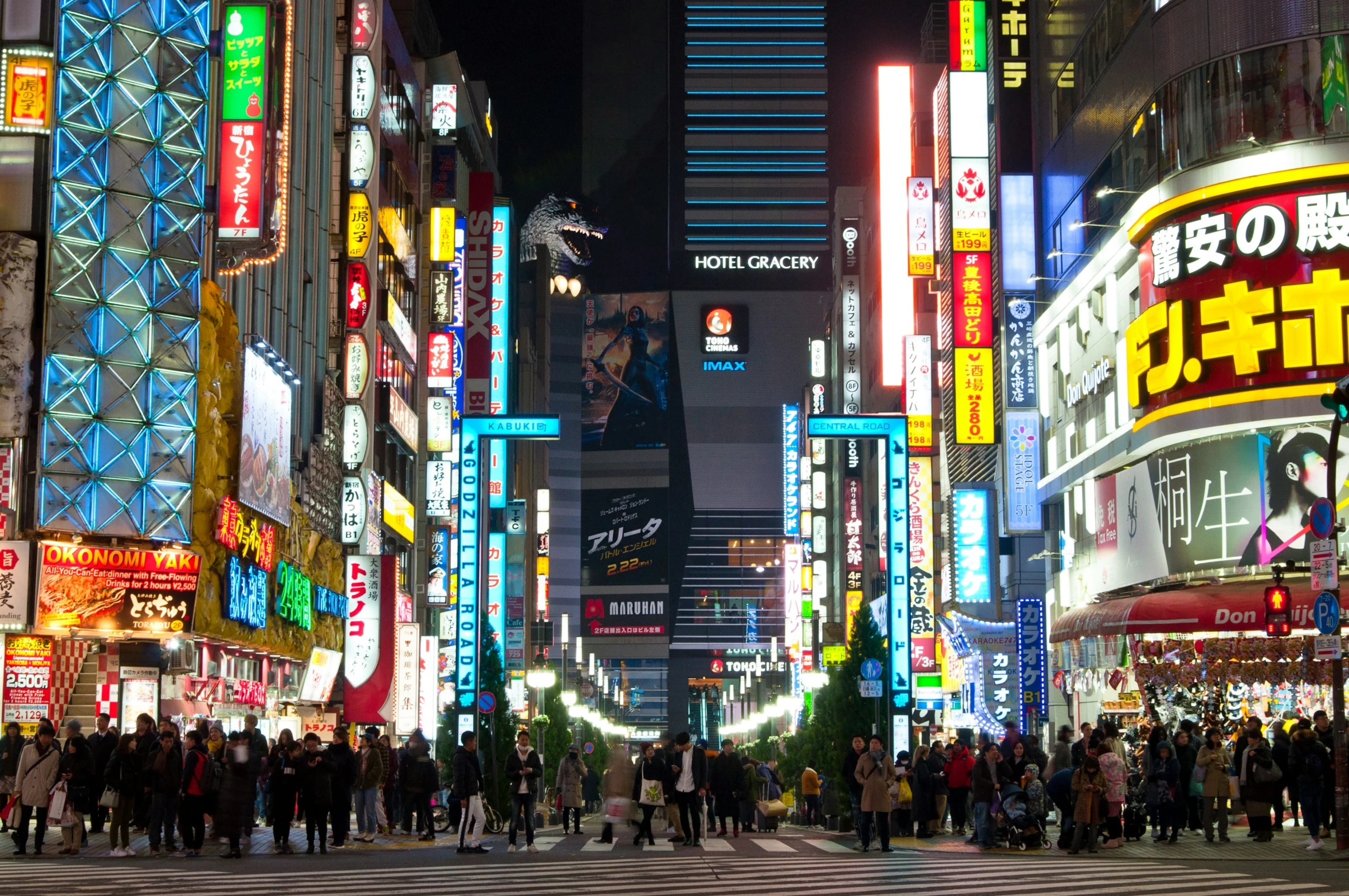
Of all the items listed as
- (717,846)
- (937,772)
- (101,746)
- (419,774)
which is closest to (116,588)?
(101,746)

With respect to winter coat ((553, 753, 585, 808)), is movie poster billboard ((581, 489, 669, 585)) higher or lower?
higher

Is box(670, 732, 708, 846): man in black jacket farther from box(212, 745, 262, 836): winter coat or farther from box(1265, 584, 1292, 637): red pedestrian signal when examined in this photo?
box(1265, 584, 1292, 637): red pedestrian signal

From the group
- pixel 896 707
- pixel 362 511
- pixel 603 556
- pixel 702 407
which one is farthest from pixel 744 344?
pixel 896 707

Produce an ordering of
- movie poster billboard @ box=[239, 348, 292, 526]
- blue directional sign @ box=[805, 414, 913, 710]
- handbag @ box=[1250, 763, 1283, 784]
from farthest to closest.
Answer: movie poster billboard @ box=[239, 348, 292, 526] → blue directional sign @ box=[805, 414, 913, 710] → handbag @ box=[1250, 763, 1283, 784]

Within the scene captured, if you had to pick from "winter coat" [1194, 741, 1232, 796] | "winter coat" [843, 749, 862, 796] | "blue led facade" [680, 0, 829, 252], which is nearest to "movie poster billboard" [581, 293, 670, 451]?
"blue led facade" [680, 0, 829, 252]

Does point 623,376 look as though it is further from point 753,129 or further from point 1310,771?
point 1310,771

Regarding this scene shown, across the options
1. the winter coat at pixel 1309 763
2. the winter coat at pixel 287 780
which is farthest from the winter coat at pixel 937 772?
the winter coat at pixel 287 780

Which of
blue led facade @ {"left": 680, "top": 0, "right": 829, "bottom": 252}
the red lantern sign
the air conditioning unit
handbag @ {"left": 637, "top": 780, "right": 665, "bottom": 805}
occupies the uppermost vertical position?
blue led facade @ {"left": 680, "top": 0, "right": 829, "bottom": 252}

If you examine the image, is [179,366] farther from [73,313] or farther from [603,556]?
[603,556]

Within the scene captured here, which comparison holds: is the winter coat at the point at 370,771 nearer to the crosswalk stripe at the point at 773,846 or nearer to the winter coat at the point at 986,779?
the crosswalk stripe at the point at 773,846

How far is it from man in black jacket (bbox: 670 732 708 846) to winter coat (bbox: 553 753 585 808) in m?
6.08

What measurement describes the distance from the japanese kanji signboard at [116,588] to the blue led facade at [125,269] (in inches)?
20.0

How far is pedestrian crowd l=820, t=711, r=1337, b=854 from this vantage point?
22.1 meters

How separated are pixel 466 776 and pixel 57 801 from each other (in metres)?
5.16
